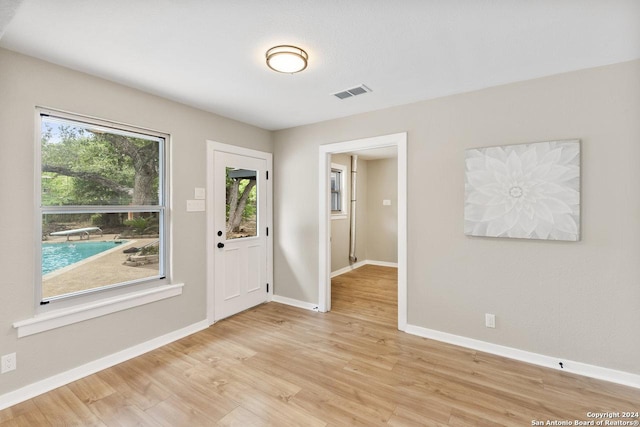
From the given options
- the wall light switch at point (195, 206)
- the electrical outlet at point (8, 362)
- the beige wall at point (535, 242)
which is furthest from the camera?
the wall light switch at point (195, 206)

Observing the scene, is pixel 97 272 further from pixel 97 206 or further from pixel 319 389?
pixel 319 389

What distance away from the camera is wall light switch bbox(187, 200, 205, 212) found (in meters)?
3.16

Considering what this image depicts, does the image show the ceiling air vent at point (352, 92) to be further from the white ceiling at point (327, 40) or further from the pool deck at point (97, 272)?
the pool deck at point (97, 272)

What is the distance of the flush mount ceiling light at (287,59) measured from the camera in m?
2.02

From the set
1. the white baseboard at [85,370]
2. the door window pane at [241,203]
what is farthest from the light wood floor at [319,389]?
the door window pane at [241,203]

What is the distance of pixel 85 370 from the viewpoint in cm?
235

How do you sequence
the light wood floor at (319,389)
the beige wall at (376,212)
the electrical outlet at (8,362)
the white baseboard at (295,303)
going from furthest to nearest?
the beige wall at (376,212) < the white baseboard at (295,303) < the electrical outlet at (8,362) < the light wood floor at (319,389)

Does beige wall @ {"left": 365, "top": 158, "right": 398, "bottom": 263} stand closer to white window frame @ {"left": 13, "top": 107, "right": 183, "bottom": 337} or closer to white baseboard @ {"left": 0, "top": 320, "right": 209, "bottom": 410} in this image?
white baseboard @ {"left": 0, "top": 320, "right": 209, "bottom": 410}

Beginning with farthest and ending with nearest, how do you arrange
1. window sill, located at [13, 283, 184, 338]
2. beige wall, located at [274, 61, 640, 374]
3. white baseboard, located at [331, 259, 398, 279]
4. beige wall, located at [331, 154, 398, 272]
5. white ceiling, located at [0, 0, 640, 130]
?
beige wall, located at [331, 154, 398, 272] → white baseboard, located at [331, 259, 398, 279] → beige wall, located at [274, 61, 640, 374] → window sill, located at [13, 283, 184, 338] → white ceiling, located at [0, 0, 640, 130]

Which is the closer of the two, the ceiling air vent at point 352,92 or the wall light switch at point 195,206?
the ceiling air vent at point 352,92

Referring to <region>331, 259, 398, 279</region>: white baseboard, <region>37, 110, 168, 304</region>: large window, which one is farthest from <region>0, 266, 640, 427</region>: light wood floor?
<region>331, 259, 398, 279</region>: white baseboard

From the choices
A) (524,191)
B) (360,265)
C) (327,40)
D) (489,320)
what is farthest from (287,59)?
(360,265)

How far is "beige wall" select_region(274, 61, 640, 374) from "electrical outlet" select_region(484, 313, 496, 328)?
4 cm

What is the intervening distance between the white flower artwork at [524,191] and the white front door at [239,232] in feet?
8.57
